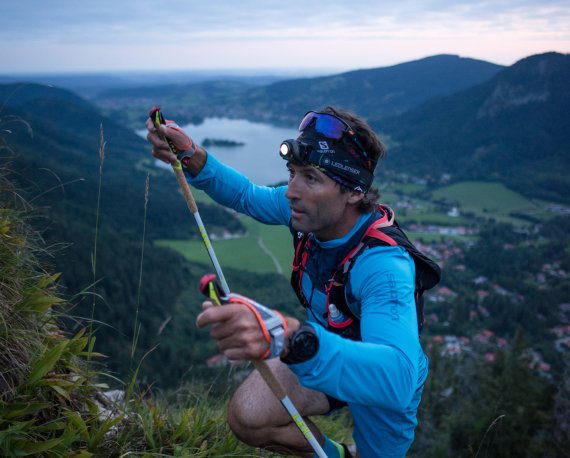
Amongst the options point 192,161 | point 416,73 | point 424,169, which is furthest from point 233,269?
point 416,73

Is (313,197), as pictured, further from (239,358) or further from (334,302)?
(239,358)

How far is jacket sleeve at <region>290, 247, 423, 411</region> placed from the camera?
5.50 ft

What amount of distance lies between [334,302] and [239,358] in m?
0.97

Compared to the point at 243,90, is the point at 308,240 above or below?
below

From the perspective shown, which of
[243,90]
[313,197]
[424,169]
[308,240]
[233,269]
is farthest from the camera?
[243,90]

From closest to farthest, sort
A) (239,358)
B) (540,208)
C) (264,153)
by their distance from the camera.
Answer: (239,358) < (540,208) < (264,153)

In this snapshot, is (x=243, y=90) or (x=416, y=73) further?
(x=243, y=90)

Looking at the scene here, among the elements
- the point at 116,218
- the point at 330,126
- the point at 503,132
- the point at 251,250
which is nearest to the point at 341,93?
the point at 503,132

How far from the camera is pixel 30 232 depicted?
273 cm

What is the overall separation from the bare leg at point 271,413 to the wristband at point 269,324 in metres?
1.17

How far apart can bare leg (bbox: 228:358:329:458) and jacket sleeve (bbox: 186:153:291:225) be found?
48.2 inches

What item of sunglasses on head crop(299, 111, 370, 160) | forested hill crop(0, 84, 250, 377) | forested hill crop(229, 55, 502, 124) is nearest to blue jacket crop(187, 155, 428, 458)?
sunglasses on head crop(299, 111, 370, 160)

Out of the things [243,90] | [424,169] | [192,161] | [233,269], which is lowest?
[233,269]

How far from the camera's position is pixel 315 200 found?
8.68 ft
